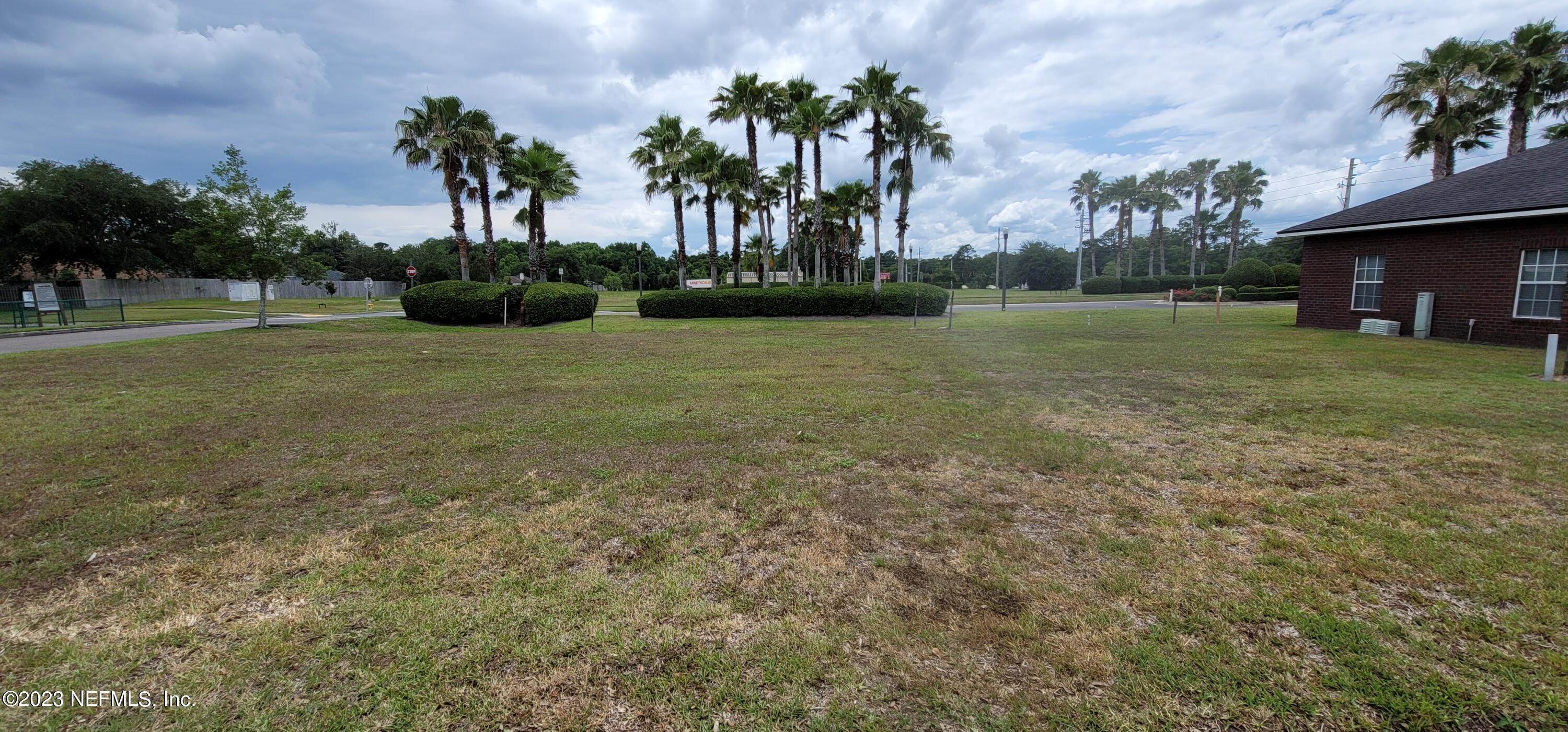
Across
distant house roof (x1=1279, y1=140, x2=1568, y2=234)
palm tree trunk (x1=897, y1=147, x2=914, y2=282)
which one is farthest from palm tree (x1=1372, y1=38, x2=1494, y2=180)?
palm tree trunk (x1=897, y1=147, x2=914, y2=282)

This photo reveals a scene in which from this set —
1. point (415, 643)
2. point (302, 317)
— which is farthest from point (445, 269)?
point (415, 643)

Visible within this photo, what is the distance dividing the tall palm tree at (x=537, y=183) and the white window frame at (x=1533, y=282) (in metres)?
28.7

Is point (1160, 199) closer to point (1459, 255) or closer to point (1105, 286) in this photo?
point (1105, 286)

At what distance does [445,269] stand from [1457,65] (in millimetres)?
72002

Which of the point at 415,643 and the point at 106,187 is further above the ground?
the point at 106,187

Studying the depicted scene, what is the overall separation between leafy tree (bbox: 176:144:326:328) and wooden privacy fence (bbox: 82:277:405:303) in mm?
20540

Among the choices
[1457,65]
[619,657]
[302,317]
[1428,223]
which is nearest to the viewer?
[619,657]

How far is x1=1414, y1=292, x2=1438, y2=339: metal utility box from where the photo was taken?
1424cm

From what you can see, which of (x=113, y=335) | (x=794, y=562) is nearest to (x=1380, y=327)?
(x=794, y=562)

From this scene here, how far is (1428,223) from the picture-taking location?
45.7 ft

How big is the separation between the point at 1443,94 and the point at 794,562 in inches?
1277

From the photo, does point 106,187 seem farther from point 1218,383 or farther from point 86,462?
point 1218,383

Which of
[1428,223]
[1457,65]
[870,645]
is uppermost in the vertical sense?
[1457,65]

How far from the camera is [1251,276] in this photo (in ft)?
141
